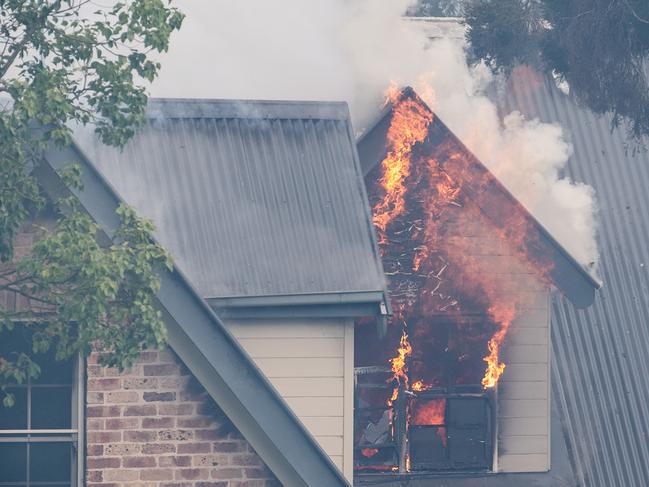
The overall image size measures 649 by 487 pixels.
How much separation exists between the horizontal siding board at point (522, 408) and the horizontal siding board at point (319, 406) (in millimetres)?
3732

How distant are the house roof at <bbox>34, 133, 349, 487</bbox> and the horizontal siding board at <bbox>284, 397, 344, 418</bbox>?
131 centimetres

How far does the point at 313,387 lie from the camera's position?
9891 millimetres

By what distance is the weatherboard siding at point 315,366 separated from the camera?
9781 millimetres

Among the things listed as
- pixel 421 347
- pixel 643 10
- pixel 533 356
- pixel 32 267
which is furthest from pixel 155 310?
pixel 643 10

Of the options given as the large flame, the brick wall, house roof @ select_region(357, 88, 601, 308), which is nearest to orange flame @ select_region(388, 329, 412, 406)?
the large flame

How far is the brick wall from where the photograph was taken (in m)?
8.66

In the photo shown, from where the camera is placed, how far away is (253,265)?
31.4 ft

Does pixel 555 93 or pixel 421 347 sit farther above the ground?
pixel 555 93

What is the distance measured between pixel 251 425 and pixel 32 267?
7.06 ft

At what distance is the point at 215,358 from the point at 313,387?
5.84 ft

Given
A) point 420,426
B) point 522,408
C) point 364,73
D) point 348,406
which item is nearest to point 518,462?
point 522,408

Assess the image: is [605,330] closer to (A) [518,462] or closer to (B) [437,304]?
(A) [518,462]

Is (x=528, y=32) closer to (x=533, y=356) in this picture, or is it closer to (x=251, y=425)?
(x=533, y=356)

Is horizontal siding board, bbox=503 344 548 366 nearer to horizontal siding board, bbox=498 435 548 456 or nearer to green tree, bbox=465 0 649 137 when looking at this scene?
horizontal siding board, bbox=498 435 548 456
